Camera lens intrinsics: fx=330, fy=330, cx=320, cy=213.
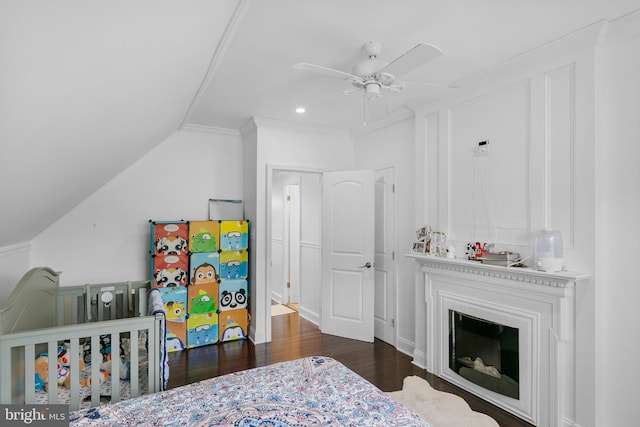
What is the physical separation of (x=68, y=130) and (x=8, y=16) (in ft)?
3.04

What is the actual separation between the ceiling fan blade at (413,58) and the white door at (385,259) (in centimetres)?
197

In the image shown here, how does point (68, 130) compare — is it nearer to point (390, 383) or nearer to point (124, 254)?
point (124, 254)

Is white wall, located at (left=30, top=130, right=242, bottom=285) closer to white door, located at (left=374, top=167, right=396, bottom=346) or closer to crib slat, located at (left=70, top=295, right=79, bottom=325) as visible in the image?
crib slat, located at (left=70, top=295, right=79, bottom=325)

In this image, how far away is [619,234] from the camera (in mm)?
2068

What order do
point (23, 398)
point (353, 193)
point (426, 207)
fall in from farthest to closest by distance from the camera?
point (353, 193) < point (426, 207) < point (23, 398)

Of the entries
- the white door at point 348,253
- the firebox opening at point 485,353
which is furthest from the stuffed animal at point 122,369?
the firebox opening at point 485,353

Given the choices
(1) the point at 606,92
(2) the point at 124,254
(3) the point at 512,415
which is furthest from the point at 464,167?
(2) the point at 124,254

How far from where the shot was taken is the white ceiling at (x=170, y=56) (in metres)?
0.96

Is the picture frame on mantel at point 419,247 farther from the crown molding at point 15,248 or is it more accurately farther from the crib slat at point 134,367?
the crown molding at point 15,248

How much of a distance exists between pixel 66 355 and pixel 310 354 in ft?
7.12

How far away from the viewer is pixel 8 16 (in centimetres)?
71

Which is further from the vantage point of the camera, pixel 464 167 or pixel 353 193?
pixel 353 193

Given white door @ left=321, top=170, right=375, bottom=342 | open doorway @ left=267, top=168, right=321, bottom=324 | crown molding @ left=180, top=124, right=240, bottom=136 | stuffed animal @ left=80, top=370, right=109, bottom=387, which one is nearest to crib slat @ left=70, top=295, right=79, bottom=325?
stuffed animal @ left=80, top=370, right=109, bottom=387

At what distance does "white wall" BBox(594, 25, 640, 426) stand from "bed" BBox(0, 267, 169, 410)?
277 cm
